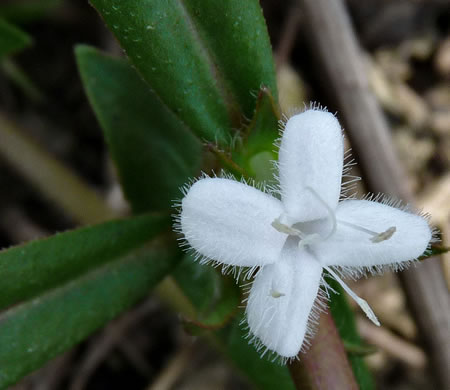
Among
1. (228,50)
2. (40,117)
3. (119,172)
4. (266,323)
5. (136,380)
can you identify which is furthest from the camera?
(40,117)

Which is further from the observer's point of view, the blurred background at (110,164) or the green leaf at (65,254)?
the blurred background at (110,164)

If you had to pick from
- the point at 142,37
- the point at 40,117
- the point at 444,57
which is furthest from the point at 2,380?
the point at 444,57

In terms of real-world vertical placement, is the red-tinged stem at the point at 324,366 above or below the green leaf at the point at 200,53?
below

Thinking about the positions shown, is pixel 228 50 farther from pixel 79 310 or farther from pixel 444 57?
pixel 444 57

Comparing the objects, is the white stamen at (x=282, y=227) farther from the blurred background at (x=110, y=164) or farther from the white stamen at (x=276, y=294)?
the blurred background at (x=110, y=164)

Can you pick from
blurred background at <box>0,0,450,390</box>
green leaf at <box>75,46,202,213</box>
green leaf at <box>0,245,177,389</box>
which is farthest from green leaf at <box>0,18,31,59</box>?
green leaf at <box>0,245,177,389</box>

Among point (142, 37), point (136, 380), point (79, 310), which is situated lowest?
point (136, 380)

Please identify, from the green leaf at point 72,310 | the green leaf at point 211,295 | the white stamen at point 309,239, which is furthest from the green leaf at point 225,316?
the white stamen at point 309,239
